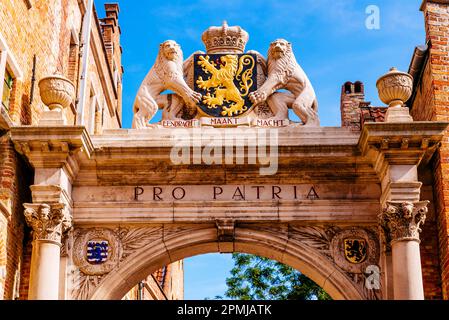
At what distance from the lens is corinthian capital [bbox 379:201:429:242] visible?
1346 centimetres

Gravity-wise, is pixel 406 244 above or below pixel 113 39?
below

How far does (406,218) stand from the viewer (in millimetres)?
13484

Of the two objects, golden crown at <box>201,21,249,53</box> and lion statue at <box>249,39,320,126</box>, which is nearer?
lion statue at <box>249,39,320,126</box>

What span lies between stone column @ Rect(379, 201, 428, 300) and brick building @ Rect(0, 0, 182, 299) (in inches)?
233

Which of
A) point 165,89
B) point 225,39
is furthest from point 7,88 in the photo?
point 225,39

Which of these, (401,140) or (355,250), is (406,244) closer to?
(355,250)

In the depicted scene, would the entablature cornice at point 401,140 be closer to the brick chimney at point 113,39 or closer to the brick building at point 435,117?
the brick building at point 435,117

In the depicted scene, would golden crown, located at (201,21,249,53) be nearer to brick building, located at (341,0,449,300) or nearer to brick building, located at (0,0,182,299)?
brick building, located at (341,0,449,300)

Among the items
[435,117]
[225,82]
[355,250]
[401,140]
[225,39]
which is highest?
[225,39]

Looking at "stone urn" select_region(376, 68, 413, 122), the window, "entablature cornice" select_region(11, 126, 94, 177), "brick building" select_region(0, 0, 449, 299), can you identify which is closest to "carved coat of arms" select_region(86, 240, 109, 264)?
"brick building" select_region(0, 0, 449, 299)

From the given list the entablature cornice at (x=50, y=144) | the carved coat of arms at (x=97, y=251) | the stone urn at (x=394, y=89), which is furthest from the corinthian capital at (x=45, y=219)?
the stone urn at (x=394, y=89)

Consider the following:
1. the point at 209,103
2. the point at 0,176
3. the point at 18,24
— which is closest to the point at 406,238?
the point at 209,103

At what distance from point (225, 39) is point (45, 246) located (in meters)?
4.94

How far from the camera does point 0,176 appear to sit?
546 inches
